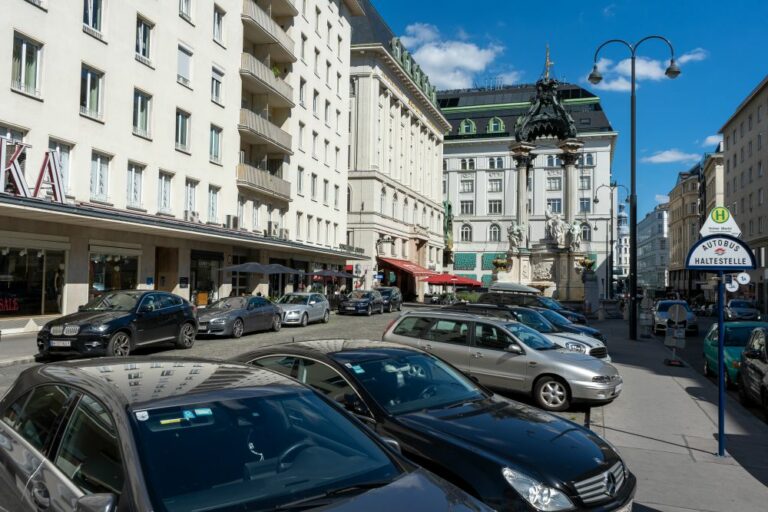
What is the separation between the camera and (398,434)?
4.73 meters

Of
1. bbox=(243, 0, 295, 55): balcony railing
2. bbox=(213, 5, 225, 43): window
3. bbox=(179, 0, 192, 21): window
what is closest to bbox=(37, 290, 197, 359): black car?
bbox=(179, 0, 192, 21): window

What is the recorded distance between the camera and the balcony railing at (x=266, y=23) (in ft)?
102

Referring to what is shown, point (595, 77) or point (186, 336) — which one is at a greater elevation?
point (595, 77)

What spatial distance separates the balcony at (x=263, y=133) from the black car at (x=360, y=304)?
970 centimetres

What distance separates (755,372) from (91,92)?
21627 millimetres

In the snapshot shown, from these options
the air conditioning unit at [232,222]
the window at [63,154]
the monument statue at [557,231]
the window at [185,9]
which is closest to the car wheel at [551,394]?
the window at [63,154]

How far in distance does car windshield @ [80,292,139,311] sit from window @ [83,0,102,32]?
448 inches

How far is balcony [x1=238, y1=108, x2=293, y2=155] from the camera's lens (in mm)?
31156

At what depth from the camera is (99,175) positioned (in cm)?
2172

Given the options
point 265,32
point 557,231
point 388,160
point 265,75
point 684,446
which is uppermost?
point 265,32

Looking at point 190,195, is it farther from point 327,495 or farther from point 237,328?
point 327,495

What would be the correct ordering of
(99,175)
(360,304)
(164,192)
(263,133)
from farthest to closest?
(360,304)
(263,133)
(164,192)
(99,175)

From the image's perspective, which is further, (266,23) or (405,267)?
(405,267)

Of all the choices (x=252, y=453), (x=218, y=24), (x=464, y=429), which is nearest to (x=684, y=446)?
(x=464, y=429)
